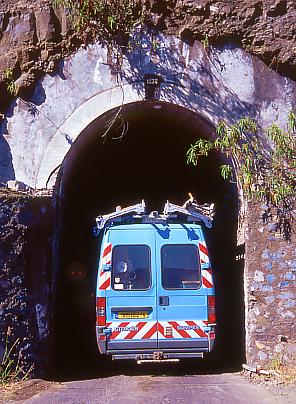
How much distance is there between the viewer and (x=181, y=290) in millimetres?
10289

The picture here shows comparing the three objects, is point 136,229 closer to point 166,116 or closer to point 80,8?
point 166,116

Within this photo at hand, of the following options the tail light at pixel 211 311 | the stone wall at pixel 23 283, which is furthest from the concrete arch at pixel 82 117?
the tail light at pixel 211 311

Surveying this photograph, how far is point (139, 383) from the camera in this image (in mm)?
9703

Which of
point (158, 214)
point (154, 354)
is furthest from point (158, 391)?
point (158, 214)

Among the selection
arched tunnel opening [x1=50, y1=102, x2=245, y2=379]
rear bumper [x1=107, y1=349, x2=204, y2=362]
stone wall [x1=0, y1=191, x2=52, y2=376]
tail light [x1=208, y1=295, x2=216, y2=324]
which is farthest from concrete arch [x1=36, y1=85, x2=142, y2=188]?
tail light [x1=208, y1=295, x2=216, y2=324]

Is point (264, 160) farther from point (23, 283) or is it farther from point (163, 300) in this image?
point (23, 283)

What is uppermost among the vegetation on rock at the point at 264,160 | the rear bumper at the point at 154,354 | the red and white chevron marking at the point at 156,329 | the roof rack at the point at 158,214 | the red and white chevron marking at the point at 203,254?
the vegetation on rock at the point at 264,160

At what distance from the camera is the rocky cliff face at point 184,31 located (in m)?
11.1

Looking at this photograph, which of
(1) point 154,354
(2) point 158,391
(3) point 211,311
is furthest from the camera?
(3) point 211,311

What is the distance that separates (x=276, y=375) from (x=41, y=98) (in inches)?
232

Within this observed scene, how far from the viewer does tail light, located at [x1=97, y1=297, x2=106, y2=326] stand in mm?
10133

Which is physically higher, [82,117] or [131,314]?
[82,117]

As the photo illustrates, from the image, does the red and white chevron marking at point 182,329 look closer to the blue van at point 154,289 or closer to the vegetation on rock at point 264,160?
the blue van at point 154,289

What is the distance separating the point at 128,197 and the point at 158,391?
294 inches
